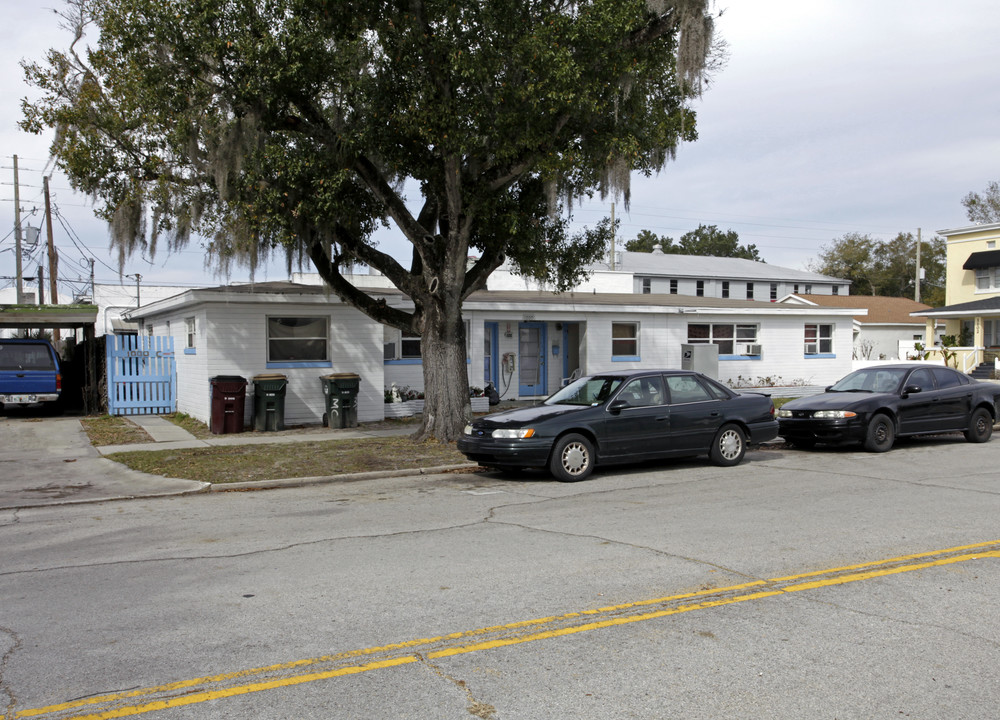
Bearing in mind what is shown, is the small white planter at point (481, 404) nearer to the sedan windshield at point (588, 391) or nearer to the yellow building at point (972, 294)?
the sedan windshield at point (588, 391)

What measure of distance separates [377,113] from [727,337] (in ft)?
54.3

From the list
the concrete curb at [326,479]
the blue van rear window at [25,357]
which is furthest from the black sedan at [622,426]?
the blue van rear window at [25,357]

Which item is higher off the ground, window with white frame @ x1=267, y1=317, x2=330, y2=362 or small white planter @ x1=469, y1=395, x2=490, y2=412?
window with white frame @ x1=267, y1=317, x2=330, y2=362

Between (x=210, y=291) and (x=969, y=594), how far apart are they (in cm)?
1581

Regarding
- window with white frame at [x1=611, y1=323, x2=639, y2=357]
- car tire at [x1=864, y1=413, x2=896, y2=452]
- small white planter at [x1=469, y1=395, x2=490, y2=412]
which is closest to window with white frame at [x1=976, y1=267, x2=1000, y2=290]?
window with white frame at [x1=611, y1=323, x2=639, y2=357]

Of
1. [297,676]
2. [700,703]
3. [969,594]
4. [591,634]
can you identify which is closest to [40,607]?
[297,676]

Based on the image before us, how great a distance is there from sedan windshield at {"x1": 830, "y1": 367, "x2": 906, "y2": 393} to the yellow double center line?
830 cm

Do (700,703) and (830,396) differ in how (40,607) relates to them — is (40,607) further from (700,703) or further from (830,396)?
(830,396)

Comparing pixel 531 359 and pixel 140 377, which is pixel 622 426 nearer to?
pixel 531 359

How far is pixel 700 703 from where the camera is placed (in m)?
4.11

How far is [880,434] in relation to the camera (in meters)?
13.9

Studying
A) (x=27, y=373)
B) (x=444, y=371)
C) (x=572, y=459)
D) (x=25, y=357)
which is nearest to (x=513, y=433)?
(x=572, y=459)

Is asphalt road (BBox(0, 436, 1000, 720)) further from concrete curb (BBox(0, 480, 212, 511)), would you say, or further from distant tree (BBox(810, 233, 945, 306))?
distant tree (BBox(810, 233, 945, 306))

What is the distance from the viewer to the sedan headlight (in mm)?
11172
